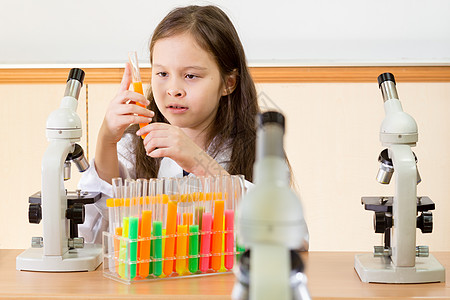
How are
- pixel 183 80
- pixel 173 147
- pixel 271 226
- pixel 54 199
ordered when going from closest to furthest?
pixel 271 226
pixel 54 199
pixel 173 147
pixel 183 80

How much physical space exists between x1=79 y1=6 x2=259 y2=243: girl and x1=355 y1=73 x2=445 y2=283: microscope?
13.2 inches

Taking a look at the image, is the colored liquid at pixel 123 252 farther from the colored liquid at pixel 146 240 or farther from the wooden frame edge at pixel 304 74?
the wooden frame edge at pixel 304 74

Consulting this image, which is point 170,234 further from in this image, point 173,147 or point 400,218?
point 400,218

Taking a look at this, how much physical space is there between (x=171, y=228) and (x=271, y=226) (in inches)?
28.9

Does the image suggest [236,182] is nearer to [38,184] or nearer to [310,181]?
[310,181]

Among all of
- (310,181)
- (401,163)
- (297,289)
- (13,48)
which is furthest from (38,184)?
(297,289)

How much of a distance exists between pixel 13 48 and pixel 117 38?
14.7 inches

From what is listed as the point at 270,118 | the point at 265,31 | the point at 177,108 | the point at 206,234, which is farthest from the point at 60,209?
the point at 265,31

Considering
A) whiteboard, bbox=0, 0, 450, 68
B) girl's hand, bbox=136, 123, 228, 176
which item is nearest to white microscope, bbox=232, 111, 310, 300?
girl's hand, bbox=136, 123, 228, 176

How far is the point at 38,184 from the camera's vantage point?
2.44 metres

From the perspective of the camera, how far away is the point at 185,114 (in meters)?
1.46

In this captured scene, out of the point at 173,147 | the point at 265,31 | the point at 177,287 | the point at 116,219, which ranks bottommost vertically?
the point at 177,287

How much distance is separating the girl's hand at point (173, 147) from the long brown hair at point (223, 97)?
0.91 feet

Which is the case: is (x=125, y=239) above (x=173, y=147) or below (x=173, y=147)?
below
